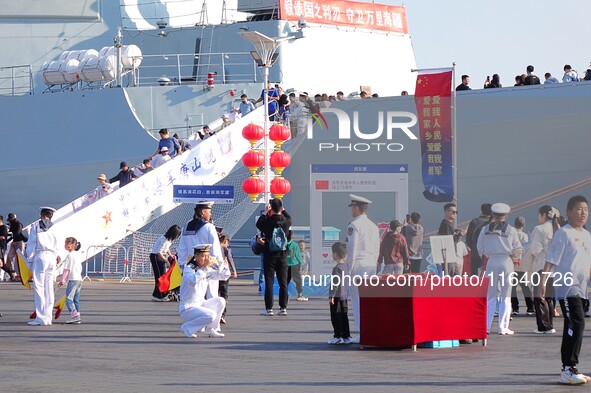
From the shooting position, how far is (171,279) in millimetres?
17734

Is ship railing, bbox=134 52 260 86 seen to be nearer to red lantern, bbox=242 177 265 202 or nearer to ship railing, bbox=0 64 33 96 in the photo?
ship railing, bbox=0 64 33 96

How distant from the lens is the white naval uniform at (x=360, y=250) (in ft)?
41.8

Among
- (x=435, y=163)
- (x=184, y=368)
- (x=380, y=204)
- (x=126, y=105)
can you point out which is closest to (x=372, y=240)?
(x=184, y=368)

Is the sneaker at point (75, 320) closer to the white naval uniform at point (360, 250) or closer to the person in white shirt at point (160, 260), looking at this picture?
the person in white shirt at point (160, 260)

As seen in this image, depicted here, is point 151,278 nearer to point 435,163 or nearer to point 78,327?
point 435,163

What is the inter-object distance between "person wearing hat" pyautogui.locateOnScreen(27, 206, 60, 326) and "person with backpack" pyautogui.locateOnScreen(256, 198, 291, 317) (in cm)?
285

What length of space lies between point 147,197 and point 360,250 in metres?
12.1

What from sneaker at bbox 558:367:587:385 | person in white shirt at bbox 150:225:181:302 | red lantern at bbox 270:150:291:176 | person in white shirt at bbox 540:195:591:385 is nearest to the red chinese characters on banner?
red lantern at bbox 270:150:291:176

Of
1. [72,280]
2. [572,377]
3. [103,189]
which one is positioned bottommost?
[572,377]

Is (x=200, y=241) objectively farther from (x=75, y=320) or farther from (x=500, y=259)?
(x=500, y=259)

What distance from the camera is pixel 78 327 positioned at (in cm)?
1485

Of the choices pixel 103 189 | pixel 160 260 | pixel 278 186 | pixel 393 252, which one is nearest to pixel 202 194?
pixel 278 186

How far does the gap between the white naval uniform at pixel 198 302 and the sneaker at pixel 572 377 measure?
5.01 m

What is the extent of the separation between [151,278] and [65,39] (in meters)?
8.53
